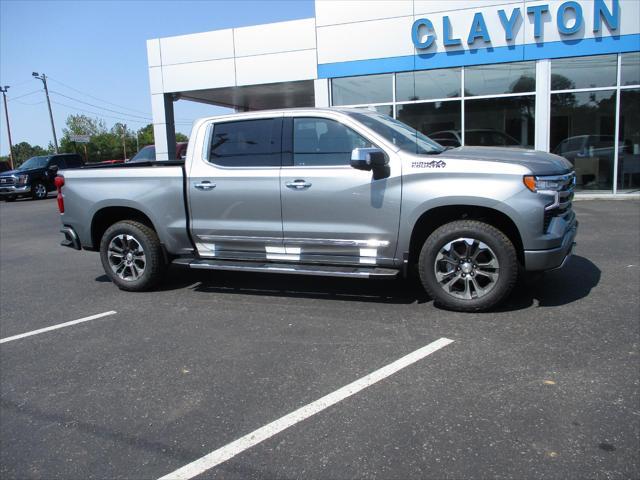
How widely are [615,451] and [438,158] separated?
9.46 ft

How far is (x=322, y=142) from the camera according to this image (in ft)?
17.7

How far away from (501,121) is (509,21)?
98.0 inches

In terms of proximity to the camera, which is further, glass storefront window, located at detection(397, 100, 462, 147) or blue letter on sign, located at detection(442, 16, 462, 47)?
glass storefront window, located at detection(397, 100, 462, 147)

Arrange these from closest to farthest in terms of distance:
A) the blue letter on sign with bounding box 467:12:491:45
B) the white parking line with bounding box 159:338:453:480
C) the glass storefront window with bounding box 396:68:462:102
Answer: the white parking line with bounding box 159:338:453:480, the blue letter on sign with bounding box 467:12:491:45, the glass storefront window with bounding box 396:68:462:102

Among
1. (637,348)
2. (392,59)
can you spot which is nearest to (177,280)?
(637,348)

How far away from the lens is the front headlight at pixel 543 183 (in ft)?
15.0

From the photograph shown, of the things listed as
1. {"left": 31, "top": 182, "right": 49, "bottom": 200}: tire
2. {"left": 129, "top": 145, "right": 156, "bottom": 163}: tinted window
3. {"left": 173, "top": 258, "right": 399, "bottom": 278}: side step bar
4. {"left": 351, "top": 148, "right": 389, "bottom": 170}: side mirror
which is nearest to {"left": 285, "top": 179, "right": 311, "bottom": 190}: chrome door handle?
{"left": 351, "top": 148, "right": 389, "bottom": 170}: side mirror

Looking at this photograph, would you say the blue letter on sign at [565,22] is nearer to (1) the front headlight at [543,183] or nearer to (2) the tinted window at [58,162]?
(1) the front headlight at [543,183]

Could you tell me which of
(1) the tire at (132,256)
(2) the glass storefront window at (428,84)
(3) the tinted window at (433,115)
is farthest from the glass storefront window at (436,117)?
(1) the tire at (132,256)

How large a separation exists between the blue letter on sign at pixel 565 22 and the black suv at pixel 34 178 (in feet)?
63.4

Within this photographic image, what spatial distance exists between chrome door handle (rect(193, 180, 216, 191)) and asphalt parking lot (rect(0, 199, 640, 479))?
1215 millimetres

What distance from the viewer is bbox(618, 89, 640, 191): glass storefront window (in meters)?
13.4

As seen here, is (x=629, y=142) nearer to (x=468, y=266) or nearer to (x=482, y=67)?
(x=482, y=67)

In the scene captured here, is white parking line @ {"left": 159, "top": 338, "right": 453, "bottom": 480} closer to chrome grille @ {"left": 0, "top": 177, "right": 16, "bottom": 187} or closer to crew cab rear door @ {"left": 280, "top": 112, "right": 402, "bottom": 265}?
crew cab rear door @ {"left": 280, "top": 112, "right": 402, "bottom": 265}
